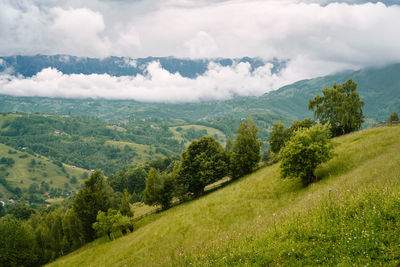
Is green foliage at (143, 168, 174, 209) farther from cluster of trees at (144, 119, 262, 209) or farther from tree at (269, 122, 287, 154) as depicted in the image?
tree at (269, 122, 287, 154)

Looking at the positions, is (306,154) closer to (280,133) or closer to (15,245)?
(280,133)

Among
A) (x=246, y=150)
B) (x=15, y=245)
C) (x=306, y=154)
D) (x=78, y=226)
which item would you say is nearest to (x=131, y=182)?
(x=78, y=226)

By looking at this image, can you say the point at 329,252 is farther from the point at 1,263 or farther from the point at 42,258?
the point at 42,258

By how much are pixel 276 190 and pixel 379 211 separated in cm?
2143

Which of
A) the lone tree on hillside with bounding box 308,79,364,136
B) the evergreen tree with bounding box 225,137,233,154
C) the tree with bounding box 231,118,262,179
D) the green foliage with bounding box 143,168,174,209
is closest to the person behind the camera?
the lone tree on hillside with bounding box 308,79,364,136

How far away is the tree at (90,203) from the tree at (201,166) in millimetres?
20874

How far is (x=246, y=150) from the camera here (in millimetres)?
53562

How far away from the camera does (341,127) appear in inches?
2165

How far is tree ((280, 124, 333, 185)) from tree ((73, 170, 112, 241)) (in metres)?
47.7

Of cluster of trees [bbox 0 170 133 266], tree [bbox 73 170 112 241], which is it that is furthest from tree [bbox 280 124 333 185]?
tree [bbox 73 170 112 241]

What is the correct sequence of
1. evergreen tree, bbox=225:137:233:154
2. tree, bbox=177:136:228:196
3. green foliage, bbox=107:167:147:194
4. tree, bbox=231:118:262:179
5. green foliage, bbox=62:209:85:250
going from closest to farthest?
tree, bbox=231:118:262:179 → tree, bbox=177:136:228:196 → green foliage, bbox=62:209:85:250 → evergreen tree, bbox=225:137:233:154 → green foliage, bbox=107:167:147:194

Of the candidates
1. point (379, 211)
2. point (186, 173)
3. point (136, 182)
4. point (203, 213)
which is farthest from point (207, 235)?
point (136, 182)

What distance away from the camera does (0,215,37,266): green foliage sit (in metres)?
52.7

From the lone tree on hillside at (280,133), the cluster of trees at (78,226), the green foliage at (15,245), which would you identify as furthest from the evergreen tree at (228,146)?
the green foliage at (15,245)
